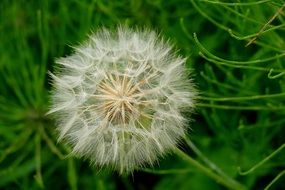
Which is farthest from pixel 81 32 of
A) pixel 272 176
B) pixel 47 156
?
pixel 272 176

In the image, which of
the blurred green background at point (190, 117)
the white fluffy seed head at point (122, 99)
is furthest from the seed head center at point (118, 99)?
the blurred green background at point (190, 117)

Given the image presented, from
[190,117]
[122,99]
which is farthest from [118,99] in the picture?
[190,117]

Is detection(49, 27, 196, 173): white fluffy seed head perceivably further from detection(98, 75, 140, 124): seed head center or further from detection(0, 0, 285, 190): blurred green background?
detection(0, 0, 285, 190): blurred green background

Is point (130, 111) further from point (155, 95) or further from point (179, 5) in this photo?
point (179, 5)

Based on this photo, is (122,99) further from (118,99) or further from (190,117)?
(190,117)

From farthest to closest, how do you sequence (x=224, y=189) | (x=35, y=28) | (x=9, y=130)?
(x=35, y=28)
(x=224, y=189)
(x=9, y=130)

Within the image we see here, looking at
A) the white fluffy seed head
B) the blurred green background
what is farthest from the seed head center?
the blurred green background

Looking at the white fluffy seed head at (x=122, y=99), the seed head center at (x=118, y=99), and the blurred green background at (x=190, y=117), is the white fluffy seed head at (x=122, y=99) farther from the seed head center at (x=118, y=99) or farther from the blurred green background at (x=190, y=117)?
the blurred green background at (x=190, y=117)
